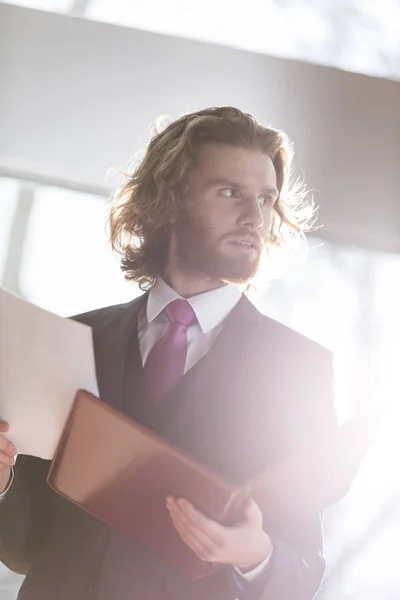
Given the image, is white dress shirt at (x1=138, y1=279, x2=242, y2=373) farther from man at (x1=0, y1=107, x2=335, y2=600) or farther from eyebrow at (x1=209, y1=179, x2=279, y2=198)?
eyebrow at (x1=209, y1=179, x2=279, y2=198)

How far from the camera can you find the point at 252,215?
3.72 ft

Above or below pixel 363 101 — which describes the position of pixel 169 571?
below

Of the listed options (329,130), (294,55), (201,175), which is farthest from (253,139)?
(294,55)

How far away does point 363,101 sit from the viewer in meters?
1.46

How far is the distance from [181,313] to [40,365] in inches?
11.3

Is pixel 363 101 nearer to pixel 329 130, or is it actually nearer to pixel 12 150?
A: pixel 329 130

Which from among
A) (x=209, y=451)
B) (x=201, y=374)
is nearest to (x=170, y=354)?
(x=201, y=374)

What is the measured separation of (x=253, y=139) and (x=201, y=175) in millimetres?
107

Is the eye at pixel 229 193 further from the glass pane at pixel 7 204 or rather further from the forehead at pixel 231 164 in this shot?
the glass pane at pixel 7 204

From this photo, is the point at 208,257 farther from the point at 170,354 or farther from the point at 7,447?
the point at 7,447

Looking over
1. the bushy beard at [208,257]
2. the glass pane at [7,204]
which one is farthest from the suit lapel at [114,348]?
the glass pane at [7,204]

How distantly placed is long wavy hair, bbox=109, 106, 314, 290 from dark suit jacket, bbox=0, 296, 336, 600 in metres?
0.14

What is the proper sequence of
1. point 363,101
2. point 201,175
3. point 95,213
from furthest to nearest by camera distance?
point 363,101, point 95,213, point 201,175

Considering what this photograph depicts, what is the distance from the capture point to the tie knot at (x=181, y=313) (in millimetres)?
1128
